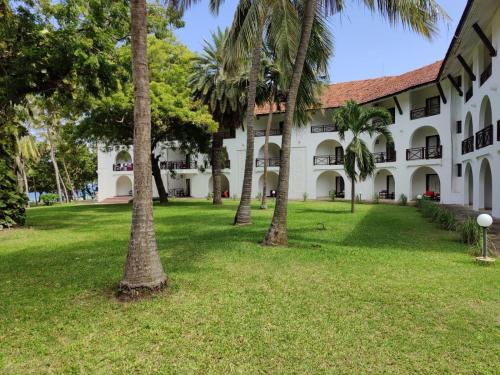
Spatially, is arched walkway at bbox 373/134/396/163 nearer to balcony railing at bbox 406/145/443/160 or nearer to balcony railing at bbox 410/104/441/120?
balcony railing at bbox 406/145/443/160

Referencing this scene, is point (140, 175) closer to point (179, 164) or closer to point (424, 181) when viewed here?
point (424, 181)

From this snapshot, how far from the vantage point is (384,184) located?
2978 centimetres

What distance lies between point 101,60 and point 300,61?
5713mm

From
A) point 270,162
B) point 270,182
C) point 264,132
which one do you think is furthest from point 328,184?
point 264,132

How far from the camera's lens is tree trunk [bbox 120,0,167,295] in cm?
514

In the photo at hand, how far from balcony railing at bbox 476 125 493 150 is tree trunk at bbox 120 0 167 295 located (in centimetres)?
1470

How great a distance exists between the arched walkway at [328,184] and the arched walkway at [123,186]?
20942mm

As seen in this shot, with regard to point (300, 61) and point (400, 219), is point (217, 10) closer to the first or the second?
point (300, 61)

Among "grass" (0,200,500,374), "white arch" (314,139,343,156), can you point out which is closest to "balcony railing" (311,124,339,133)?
"white arch" (314,139,343,156)

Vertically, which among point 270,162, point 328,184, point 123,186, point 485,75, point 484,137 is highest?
point 485,75

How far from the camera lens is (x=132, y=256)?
16.9 ft

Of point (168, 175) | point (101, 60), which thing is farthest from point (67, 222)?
point (168, 175)

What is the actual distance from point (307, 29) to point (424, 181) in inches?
886

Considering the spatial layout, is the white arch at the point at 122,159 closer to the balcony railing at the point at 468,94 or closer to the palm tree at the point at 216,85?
the palm tree at the point at 216,85
